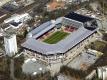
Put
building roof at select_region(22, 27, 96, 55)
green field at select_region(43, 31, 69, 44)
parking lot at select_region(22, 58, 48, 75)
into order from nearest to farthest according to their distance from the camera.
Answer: parking lot at select_region(22, 58, 48, 75)
building roof at select_region(22, 27, 96, 55)
green field at select_region(43, 31, 69, 44)

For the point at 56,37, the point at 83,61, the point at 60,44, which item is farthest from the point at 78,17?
the point at 83,61

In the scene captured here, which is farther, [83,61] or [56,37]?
[56,37]

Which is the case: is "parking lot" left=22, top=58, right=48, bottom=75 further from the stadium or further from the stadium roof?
the stadium roof

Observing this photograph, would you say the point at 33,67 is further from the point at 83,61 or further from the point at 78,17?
the point at 78,17

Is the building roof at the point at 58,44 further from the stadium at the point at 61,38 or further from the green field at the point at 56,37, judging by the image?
the green field at the point at 56,37

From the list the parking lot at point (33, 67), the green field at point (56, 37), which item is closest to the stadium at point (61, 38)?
the green field at point (56, 37)

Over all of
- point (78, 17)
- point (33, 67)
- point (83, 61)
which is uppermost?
point (78, 17)

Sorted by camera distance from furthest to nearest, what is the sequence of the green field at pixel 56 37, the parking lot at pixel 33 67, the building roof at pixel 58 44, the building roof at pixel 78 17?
the building roof at pixel 78 17 → the green field at pixel 56 37 → the building roof at pixel 58 44 → the parking lot at pixel 33 67

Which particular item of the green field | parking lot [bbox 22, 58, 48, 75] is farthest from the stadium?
parking lot [bbox 22, 58, 48, 75]

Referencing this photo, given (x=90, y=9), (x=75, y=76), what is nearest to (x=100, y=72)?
(x=75, y=76)
